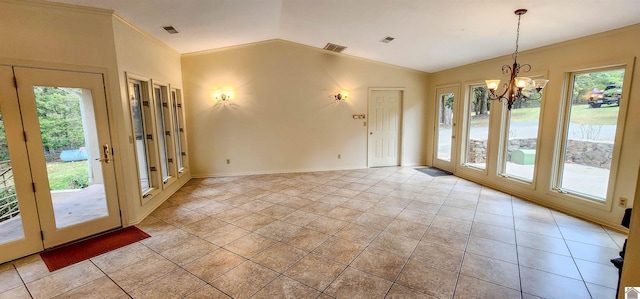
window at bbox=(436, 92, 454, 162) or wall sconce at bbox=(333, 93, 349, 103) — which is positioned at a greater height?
wall sconce at bbox=(333, 93, 349, 103)

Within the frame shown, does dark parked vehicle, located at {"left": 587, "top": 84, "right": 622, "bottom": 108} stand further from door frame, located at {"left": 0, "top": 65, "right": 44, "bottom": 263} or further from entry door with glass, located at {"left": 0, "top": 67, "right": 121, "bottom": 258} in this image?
door frame, located at {"left": 0, "top": 65, "right": 44, "bottom": 263}

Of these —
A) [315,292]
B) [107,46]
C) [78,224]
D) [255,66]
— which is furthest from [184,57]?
[315,292]

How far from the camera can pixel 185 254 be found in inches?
109

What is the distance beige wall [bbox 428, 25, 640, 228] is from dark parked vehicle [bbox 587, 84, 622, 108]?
21 cm

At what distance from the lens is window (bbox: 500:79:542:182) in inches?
170

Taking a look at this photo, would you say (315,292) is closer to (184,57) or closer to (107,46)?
(107,46)

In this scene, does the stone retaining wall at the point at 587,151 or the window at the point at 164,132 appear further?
the window at the point at 164,132

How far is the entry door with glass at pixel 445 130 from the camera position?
6.15 m

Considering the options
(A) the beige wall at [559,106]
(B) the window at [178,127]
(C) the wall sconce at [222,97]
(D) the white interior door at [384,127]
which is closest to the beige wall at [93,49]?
Answer: (B) the window at [178,127]

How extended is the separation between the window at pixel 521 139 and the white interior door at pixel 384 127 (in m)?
2.51

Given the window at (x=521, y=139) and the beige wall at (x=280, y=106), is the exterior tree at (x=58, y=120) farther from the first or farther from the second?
the window at (x=521, y=139)

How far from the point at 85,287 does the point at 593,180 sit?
607cm

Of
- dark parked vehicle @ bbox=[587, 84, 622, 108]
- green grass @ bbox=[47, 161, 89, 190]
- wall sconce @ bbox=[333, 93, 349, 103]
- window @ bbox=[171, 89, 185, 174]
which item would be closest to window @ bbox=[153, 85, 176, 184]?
window @ bbox=[171, 89, 185, 174]

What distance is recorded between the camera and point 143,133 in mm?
4109
